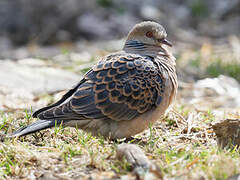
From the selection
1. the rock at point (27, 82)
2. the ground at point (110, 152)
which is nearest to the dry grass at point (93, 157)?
the ground at point (110, 152)

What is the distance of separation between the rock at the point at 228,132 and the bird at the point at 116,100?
0.56 meters

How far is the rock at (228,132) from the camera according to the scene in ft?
12.3

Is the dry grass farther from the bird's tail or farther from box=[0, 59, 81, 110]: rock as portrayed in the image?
box=[0, 59, 81, 110]: rock

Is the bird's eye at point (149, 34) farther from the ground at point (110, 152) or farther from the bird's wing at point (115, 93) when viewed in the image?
the ground at point (110, 152)

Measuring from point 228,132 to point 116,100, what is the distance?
1.05 metres

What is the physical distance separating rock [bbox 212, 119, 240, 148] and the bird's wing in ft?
2.02

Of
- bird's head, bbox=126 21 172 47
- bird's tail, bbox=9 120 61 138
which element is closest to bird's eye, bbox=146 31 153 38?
bird's head, bbox=126 21 172 47

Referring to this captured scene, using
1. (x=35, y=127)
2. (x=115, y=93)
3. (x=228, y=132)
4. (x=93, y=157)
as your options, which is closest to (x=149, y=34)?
(x=115, y=93)

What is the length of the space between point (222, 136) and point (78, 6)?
7.72 metres

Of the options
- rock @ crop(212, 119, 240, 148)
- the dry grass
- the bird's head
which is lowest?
the dry grass

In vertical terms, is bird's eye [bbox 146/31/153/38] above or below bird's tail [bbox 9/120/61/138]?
above

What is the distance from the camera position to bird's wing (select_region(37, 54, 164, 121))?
3.87 meters

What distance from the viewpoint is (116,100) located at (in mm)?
3908

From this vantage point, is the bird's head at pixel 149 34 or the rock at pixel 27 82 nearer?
the bird's head at pixel 149 34
